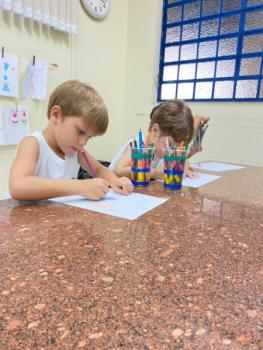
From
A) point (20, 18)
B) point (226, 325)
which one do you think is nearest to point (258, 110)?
point (20, 18)

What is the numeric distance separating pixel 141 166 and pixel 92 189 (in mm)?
275

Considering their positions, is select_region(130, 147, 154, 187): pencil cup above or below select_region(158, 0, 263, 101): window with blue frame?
below

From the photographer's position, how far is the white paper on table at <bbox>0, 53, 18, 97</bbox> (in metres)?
1.66

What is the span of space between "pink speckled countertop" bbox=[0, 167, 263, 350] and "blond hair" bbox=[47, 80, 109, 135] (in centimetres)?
34

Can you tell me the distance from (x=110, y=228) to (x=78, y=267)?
16 centimetres

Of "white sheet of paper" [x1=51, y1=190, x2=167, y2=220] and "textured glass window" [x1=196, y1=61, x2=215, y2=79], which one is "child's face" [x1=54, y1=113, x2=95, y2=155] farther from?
"textured glass window" [x1=196, y1=61, x2=215, y2=79]

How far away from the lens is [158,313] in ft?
0.93

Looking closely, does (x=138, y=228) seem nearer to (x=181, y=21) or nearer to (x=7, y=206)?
(x=7, y=206)

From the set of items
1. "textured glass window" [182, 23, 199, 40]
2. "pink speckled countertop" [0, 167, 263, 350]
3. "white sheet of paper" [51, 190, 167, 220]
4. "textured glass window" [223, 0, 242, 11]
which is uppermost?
"textured glass window" [223, 0, 242, 11]

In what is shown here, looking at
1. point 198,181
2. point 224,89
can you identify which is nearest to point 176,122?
point 198,181

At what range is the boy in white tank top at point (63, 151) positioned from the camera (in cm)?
72

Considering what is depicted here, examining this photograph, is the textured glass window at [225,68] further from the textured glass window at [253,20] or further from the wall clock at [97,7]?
the wall clock at [97,7]

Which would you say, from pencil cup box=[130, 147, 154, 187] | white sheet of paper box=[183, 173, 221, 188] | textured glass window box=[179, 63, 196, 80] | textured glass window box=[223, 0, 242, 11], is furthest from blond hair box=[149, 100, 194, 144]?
textured glass window box=[223, 0, 242, 11]

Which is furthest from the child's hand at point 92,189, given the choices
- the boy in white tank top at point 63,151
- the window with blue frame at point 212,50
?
the window with blue frame at point 212,50
